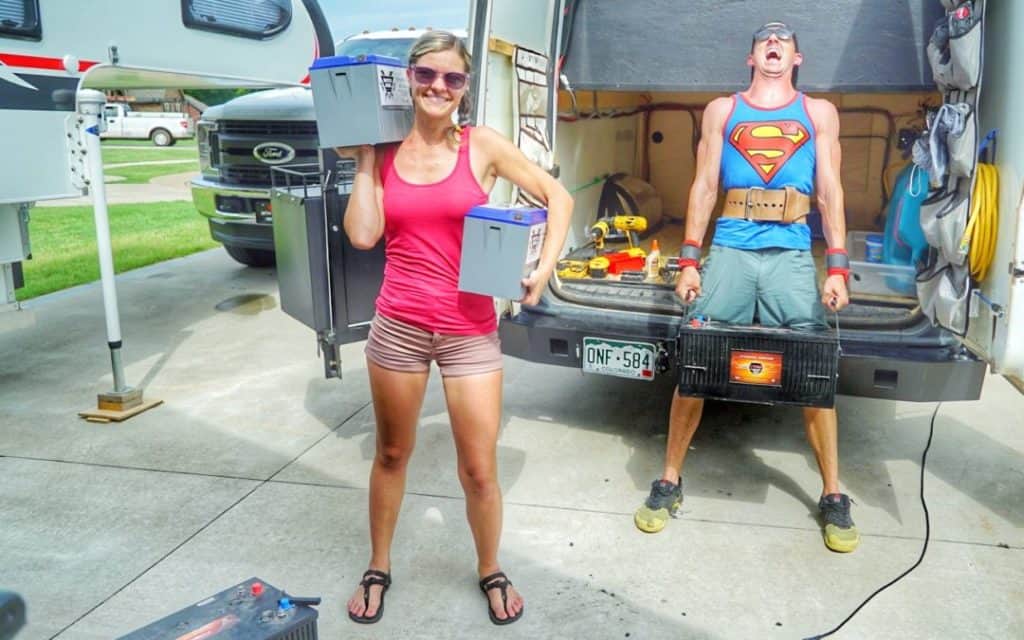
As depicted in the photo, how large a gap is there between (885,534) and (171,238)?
32.7 ft

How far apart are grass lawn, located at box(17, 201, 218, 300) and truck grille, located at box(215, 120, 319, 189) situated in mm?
1825

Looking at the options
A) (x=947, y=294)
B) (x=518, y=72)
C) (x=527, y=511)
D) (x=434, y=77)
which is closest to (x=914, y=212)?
(x=947, y=294)

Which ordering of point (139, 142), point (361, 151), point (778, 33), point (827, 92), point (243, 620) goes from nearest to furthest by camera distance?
point (243, 620), point (361, 151), point (778, 33), point (827, 92), point (139, 142)

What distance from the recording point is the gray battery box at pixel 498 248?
2.57m

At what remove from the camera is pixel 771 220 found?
139 inches

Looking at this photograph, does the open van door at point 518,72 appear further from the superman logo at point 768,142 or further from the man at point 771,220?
the superman logo at point 768,142

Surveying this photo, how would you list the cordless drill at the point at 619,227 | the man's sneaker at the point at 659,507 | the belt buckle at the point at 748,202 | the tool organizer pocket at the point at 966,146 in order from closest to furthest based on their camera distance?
the tool organizer pocket at the point at 966,146, the belt buckle at the point at 748,202, the man's sneaker at the point at 659,507, the cordless drill at the point at 619,227

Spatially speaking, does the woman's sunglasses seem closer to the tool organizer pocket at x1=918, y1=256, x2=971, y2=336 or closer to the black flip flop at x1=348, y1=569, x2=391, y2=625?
the black flip flop at x1=348, y1=569, x2=391, y2=625

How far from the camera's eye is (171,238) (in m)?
11.4

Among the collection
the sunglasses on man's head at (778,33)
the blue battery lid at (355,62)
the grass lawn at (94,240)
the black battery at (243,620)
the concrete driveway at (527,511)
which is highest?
the sunglasses on man's head at (778,33)

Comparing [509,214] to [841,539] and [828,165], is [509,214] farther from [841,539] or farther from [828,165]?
[841,539]

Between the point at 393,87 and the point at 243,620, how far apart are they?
159cm

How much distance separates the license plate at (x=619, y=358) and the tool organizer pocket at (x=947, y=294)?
3.75ft

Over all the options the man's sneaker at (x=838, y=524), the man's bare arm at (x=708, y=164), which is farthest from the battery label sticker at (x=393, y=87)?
the man's sneaker at (x=838, y=524)
